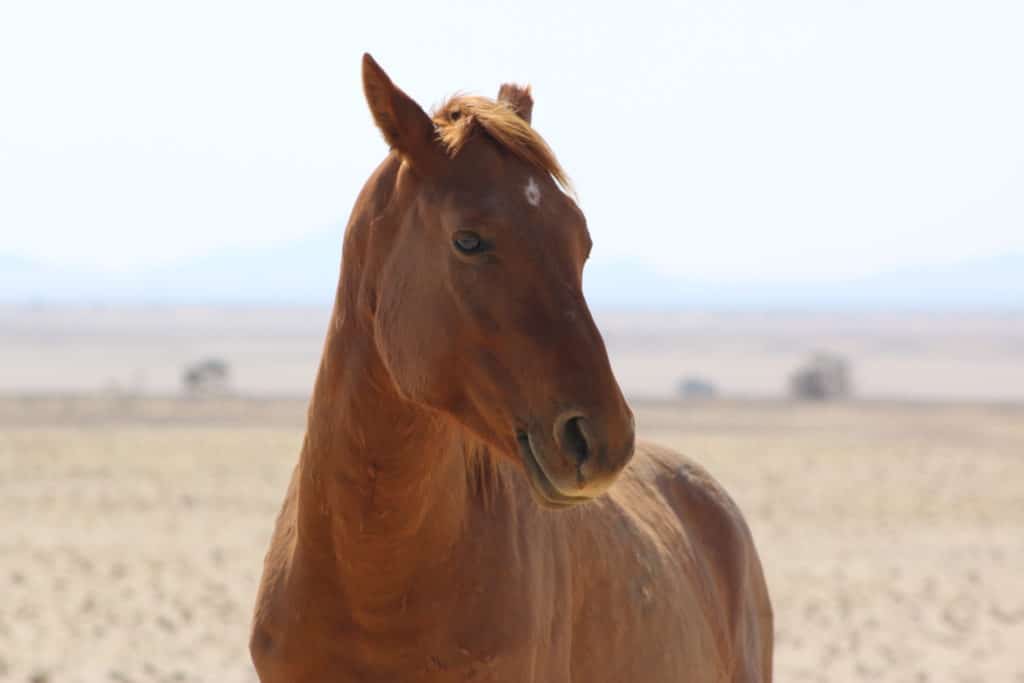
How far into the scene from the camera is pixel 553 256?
2.79 meters

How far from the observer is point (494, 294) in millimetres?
2779

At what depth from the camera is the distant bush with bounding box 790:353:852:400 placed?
38594 mm

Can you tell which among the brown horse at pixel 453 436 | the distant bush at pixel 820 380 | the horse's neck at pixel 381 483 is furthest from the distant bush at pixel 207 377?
the horse's neck at pixel 381 483

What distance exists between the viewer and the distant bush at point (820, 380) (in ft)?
127

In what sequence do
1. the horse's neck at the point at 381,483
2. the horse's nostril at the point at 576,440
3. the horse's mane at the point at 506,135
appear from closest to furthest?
the horse's nostril at the point at 576,440
the horse's mane at the point at 506,135
the horse's neck at the point at 381,483

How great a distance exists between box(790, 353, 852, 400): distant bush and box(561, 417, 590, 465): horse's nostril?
35821mm

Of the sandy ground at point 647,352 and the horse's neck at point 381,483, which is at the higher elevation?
the horse's neck at point 381,483

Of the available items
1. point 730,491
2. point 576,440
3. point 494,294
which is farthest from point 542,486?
point 730,491

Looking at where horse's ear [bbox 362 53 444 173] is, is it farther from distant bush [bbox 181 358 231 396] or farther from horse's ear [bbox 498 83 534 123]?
distant bush [bbox 181 358 231 396]

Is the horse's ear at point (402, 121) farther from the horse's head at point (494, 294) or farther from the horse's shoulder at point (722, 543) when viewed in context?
the horse's shoulder at point (722, 543)

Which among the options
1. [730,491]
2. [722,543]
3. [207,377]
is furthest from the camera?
[207,377]

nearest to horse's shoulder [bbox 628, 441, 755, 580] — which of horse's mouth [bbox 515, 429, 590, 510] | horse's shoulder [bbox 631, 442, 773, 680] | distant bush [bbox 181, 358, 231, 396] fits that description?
horse's shoulder [bbox 631, 442, 773, 680]

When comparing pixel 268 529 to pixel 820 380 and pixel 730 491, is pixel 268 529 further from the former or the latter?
pixel 820 380

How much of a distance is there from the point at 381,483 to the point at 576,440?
2.07 feet
